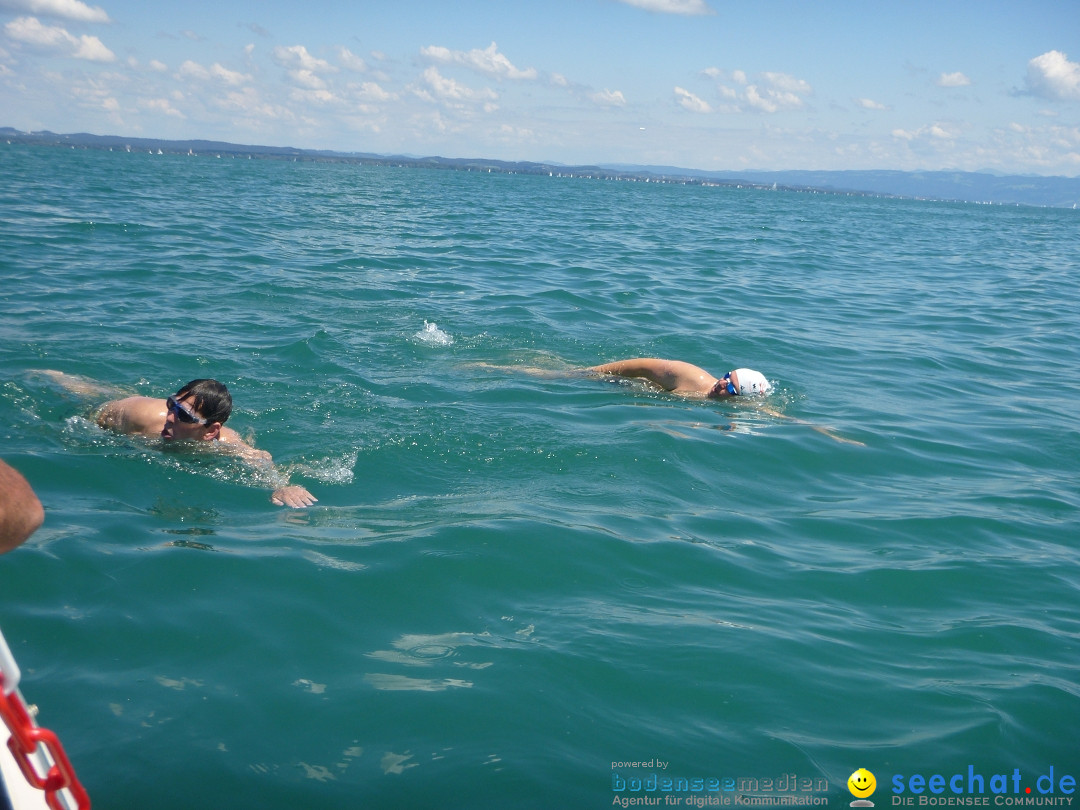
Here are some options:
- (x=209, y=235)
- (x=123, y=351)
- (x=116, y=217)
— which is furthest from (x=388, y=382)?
(x=116, y=217)

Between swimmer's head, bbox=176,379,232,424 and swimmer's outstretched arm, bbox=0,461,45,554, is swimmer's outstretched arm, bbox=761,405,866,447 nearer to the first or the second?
swimmer's head, bbox=176,379,232,424

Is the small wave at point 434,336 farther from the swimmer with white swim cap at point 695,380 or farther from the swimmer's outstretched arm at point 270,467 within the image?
the swimmer's outstretched arm at point 270,467

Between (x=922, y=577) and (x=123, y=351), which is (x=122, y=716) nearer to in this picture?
(x=922, y=577)

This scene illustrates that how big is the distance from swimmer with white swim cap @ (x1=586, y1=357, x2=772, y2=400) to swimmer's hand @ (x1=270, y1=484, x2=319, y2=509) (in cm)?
444

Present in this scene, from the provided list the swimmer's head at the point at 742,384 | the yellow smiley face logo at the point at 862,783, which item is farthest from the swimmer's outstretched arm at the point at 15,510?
the swimmer's head at the point at 742,384

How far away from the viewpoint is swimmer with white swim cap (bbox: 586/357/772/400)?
348 inches

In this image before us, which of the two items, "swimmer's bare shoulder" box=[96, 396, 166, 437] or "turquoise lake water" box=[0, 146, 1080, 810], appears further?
"swimmer's bare shoulder" box=[96, 396, 166, 437]

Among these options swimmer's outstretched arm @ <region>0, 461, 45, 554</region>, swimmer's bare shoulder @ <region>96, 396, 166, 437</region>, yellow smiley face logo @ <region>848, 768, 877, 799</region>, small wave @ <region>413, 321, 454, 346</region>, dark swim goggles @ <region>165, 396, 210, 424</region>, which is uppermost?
swimmer's outstretched arm @ <region>0, 461, 45, 554</region>

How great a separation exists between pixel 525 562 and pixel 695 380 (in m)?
4.50

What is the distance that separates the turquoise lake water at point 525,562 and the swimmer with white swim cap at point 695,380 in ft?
0.66

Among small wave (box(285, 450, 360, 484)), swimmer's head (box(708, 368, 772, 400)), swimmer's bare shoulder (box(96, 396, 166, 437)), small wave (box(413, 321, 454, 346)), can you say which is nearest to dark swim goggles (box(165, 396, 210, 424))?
swimmer's bare shoulder (box(96, 396, 166, 437))

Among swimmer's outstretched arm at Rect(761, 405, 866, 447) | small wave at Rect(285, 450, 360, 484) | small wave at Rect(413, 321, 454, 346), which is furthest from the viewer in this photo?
small wave at Rect(413, 321, 454, 346)

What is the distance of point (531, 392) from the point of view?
876 centimetres

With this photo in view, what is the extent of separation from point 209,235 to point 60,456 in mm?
14397
